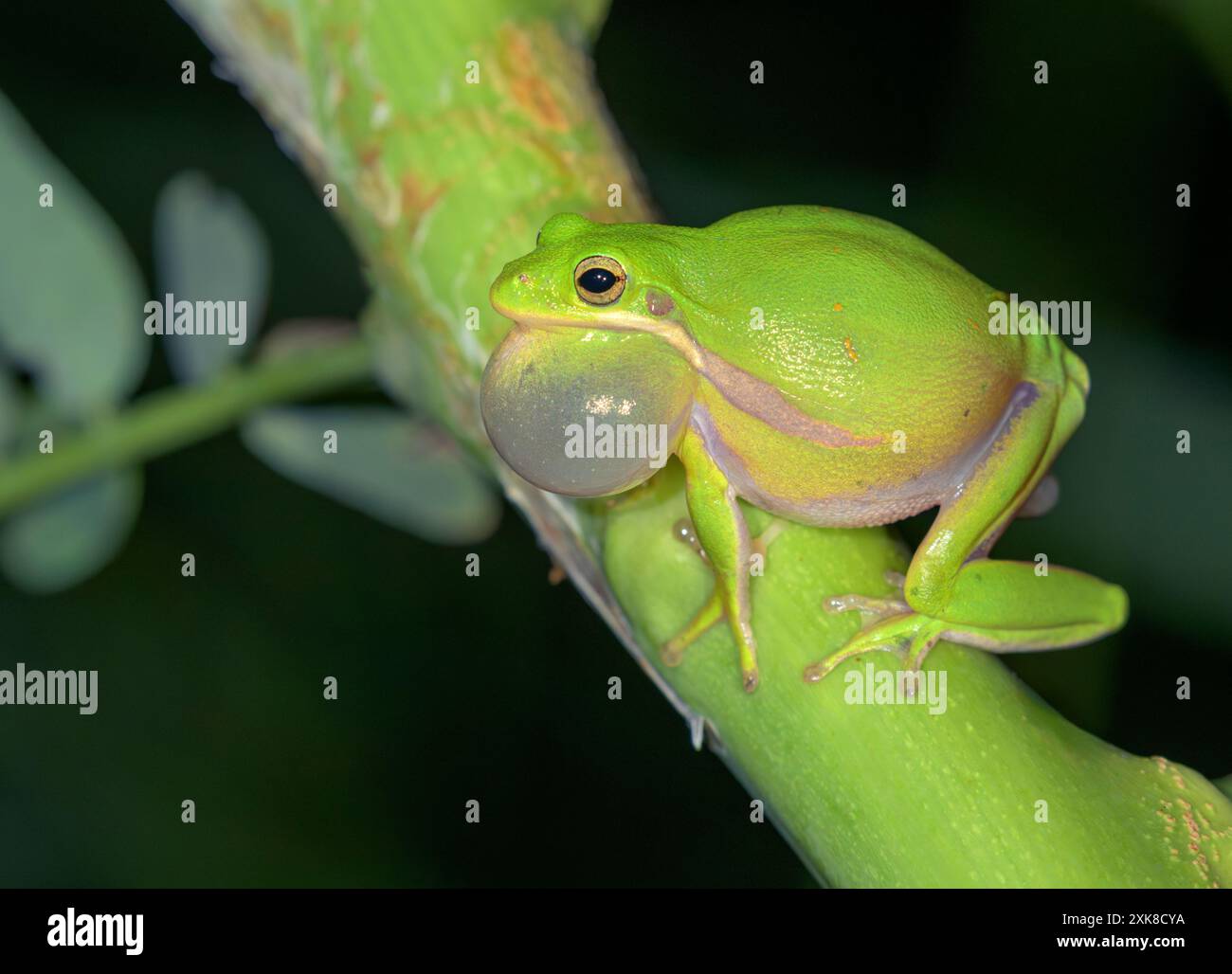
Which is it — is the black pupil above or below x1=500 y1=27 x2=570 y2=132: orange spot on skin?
below

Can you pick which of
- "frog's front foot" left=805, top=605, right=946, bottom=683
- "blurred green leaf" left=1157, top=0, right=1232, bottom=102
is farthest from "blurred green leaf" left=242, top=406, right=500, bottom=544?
"blurred green leaf" left=1157, top=0, right=1232, bottom=102

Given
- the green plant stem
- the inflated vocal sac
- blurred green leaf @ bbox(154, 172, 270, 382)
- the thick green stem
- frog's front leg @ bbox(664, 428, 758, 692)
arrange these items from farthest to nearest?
blurred green leaf @ bbox(154, 172, 270, 382), the green plant stem, the inflated vocal sac, frog's front leg @ bbox(664, 428, 758, 692), the thick green stem

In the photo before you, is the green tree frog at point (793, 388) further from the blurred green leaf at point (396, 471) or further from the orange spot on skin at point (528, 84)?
the blurred green leaf at point (396, 471)

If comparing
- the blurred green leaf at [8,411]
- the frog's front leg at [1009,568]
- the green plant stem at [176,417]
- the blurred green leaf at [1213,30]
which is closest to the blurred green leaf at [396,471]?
the green plant stem at [176,417]

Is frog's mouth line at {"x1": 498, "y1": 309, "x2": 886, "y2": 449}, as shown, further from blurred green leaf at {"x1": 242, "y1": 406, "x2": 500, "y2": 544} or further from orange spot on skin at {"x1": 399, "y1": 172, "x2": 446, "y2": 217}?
blurred green leaf at {"x1": 242, "y1": 406, "x2": 500, "y2": 544}

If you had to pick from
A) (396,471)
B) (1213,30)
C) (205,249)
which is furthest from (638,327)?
(1213,30)

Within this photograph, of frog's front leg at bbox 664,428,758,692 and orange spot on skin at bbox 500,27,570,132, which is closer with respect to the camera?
frog's front leg at bbox 664,428,758,692
